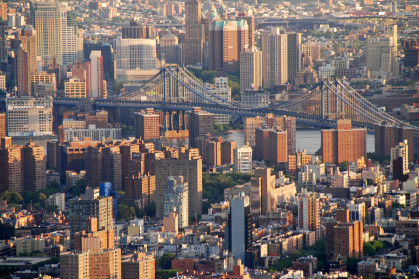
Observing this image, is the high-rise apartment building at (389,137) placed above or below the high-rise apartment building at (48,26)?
below

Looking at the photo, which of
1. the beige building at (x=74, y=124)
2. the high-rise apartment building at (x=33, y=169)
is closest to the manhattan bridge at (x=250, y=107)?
the beige building at (x=74, y=124)

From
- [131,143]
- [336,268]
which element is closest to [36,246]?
[336,268]

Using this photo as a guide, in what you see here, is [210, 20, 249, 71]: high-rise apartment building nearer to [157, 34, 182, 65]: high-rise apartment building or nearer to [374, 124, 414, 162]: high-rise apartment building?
[157, 34, 182, 65]: high-rise apartment building

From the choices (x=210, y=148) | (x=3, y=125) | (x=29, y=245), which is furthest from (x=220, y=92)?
(x=29, y=245)

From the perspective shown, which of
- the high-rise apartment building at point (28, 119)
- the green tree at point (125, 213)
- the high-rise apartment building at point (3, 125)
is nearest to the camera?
the green tree at point (125, 213)

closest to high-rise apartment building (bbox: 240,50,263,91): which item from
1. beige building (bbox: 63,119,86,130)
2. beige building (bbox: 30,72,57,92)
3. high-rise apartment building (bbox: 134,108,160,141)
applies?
beige building (bbox: 30,72,57,92)

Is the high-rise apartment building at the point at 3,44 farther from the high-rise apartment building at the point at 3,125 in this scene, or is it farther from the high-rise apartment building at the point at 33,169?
the high-rise apartment building at the point at 33,169

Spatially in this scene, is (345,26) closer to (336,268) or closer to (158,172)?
(158,172)
